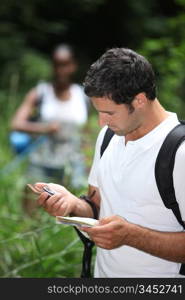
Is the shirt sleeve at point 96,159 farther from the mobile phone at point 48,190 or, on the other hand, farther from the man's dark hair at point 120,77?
the man's dark hair at point 120,77

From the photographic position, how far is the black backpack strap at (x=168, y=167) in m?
2.53

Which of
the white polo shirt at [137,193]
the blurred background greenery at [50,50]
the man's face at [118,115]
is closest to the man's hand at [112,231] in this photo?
the white polo shirt at [137,193]

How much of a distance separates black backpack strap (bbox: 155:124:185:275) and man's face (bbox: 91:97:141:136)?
0.17 meters

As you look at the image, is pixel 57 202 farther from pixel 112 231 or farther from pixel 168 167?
pixel 168 167

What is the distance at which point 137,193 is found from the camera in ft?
8.65

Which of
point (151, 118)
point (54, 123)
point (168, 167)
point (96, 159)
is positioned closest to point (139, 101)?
point (151, 118)

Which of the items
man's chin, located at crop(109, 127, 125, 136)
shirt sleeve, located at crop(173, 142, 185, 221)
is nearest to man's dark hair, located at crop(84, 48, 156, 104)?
man's chin, located at crop(109, 127, 125, 136)

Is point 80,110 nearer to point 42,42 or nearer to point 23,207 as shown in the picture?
point 23,207

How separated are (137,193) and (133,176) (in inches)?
3.0

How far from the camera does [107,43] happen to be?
15.4 m

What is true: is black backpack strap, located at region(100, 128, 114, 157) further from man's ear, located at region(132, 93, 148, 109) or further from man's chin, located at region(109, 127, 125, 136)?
man's ear, located at region(132, 93, 148, 109)

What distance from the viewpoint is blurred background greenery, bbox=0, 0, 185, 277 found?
421 cm

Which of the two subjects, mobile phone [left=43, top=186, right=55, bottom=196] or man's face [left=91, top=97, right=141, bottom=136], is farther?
mobile phone [left=43, top=186, right=55, bottom=196]

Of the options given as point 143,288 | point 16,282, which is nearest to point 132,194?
point 143,288
